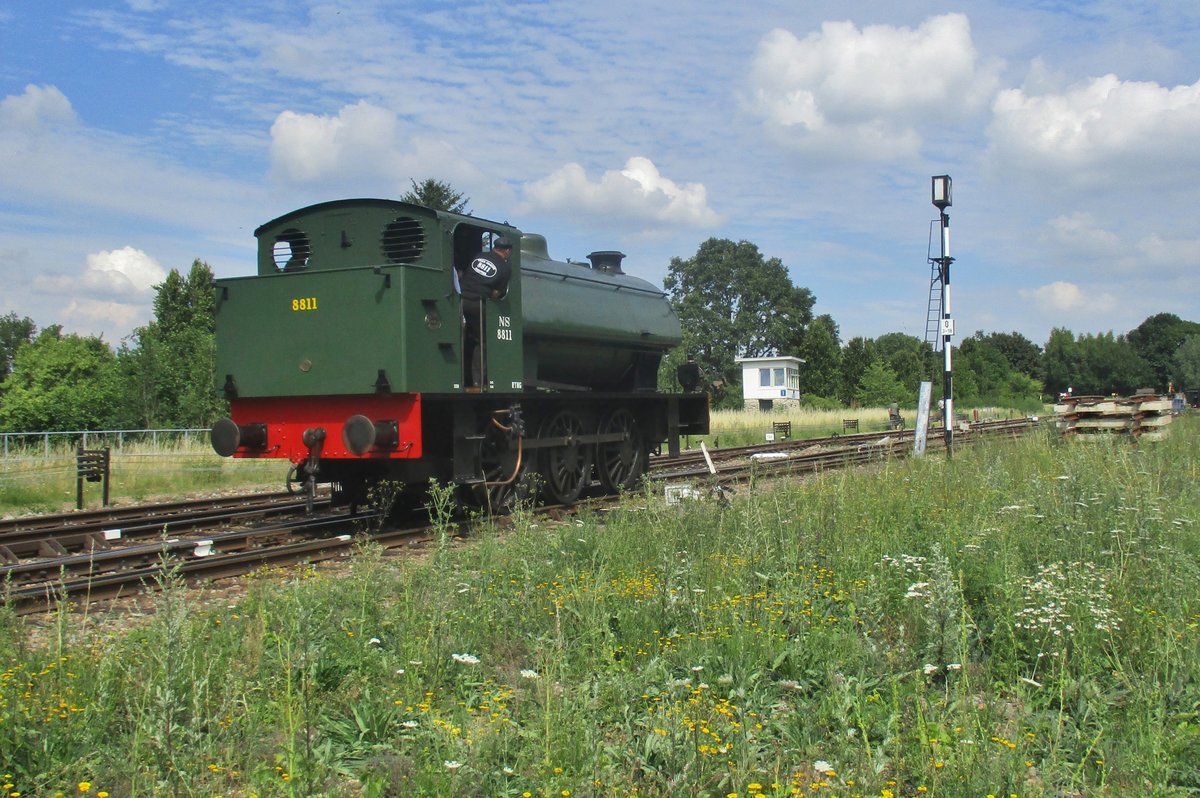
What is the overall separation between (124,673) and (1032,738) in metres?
3.98

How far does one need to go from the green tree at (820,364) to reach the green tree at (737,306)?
13.6 ft

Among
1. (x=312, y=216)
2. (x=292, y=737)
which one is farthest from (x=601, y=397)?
(x=292, y=737)

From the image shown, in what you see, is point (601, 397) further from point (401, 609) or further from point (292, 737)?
point (292, 737)

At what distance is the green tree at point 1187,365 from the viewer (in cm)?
8994

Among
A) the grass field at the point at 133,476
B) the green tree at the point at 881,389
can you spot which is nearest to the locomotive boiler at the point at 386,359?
the grass field at the point at 133,476

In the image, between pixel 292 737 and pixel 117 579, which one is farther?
pixel 117 579

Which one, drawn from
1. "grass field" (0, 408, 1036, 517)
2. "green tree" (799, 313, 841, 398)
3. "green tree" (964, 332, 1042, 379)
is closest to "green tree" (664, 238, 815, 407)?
"green tree" (799, 313, 841, 398)

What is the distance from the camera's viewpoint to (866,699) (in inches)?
165

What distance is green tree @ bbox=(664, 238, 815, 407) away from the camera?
78500 mm

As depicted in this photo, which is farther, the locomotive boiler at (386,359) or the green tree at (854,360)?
the green tree at (854,360)

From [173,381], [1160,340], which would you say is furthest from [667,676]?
[1160,340]

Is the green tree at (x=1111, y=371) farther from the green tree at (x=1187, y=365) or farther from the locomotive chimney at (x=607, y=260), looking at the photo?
the locomotive chimney at (x=607, y=260)

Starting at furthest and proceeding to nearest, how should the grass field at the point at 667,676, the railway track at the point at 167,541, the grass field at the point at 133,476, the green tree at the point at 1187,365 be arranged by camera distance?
the green tree at the point at 1187,365 < the grass field at the point at 133,476 < the railway track at the point at 167,541 < the grass field at the point at 667,676

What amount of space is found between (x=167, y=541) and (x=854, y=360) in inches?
Result: 2812
